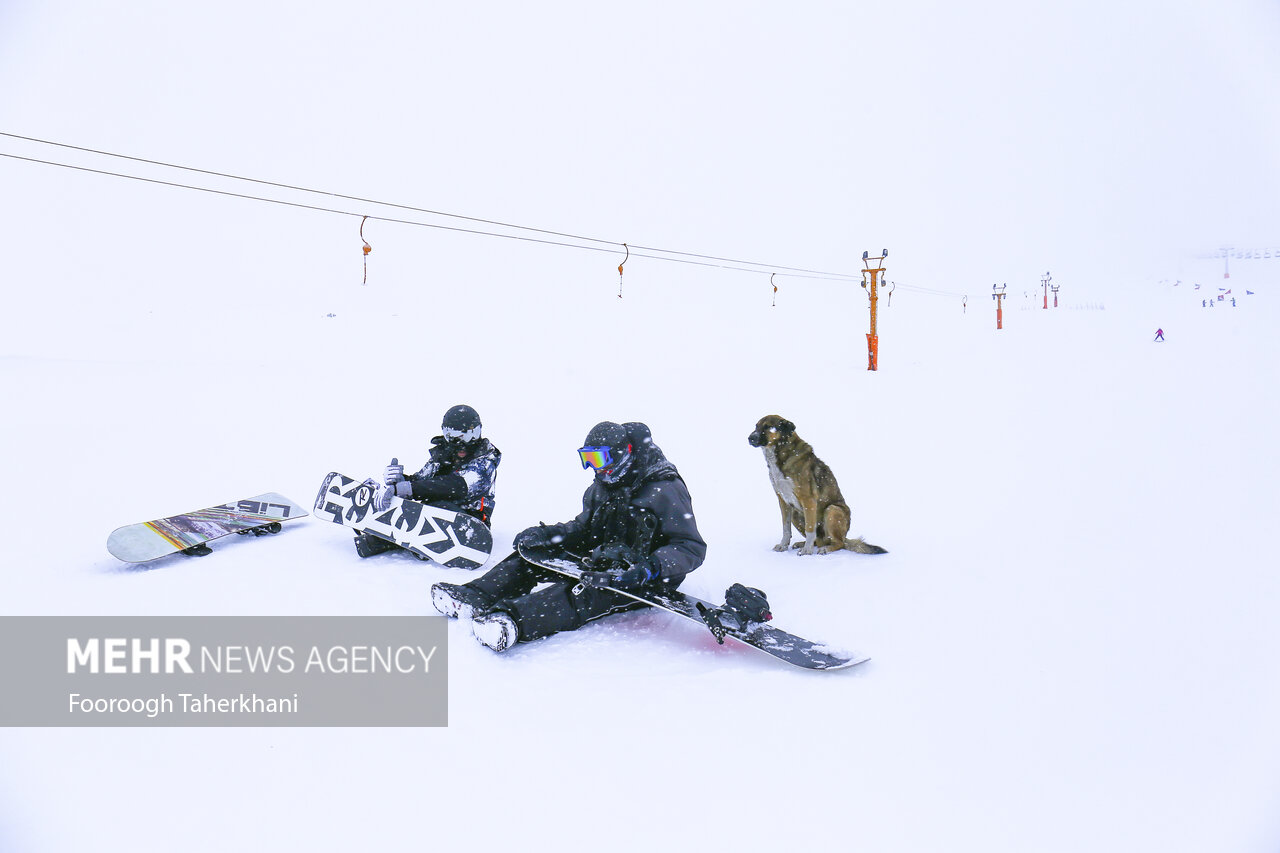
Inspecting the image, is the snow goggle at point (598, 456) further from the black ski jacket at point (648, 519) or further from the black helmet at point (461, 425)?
the black helmet at point (461, 425)

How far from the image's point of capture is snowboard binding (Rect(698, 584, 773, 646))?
360cm

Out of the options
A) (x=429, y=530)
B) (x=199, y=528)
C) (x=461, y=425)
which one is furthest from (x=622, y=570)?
(x=199, y=528)

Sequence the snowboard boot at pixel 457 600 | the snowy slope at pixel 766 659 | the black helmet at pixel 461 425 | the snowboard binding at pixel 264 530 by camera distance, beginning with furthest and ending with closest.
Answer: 1. the snowboard binding at pixel 264 530
2. the black helmet at pixel 461 425
3. the snowboard boot at pixel 457 600
4. the snowy slope at pixel 766 659

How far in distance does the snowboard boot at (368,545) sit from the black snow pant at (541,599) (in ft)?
5.11

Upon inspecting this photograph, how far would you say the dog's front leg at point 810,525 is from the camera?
526cm

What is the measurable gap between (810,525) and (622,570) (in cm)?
204

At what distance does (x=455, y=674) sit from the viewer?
135 inches

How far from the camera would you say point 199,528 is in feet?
17.4

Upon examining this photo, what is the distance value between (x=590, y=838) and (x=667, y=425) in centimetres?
852

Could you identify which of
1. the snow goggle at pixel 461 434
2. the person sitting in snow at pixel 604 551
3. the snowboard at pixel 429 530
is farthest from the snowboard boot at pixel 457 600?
the snow goggle at pixel 461 434

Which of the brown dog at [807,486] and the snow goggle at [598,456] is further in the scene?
the brown dog at [807,486]

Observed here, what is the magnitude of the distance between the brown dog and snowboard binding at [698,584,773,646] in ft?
5.68

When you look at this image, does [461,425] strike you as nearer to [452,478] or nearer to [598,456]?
[452,478]

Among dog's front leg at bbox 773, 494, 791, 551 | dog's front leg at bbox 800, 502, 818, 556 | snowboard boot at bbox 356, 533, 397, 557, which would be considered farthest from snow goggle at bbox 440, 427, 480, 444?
dog's front leg at bbox 800, 502, 818, 556
